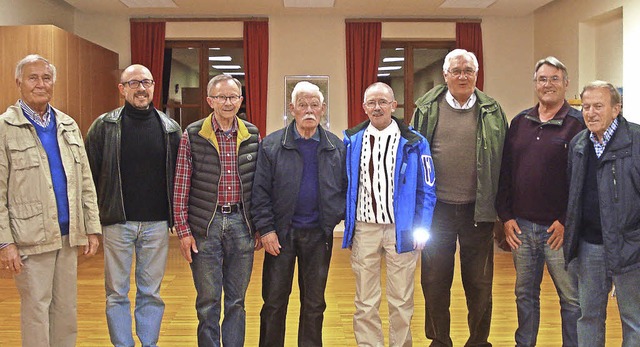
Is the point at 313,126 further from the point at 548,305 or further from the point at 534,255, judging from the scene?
the point at 548,305

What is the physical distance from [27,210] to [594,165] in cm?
284

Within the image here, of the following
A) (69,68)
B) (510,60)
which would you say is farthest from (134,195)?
(510,60)

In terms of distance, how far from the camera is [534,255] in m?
3.63

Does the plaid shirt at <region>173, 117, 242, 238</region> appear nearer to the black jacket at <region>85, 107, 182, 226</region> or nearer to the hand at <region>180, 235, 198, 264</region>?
the hand at <region>180, 235, 198, 264</region>

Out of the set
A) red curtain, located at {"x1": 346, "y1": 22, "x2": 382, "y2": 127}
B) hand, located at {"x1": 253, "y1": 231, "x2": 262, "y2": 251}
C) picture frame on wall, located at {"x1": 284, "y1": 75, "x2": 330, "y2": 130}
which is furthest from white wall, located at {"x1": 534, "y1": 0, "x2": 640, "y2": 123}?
hand, located at {"x1": 253, "y1": 231, "x2": 262, "y2": 251}

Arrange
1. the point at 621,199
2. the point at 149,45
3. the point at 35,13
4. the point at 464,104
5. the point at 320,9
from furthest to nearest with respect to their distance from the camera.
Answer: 1. the point at 149,45
2. the point at 320,9
3. the point at 35,13
4. the point at 464,104
5. the point at 621,199

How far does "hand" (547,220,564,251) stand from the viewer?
3500 mm

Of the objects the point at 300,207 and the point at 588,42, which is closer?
the point at 300,207

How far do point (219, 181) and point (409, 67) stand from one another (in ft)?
24.9

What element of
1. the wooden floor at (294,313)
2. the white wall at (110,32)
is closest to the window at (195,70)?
the white wall at (110,32)

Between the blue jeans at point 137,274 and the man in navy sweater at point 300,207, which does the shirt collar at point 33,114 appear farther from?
the man in navy sweater at point 300,207

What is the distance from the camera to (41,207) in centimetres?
330

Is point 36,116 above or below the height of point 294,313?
above

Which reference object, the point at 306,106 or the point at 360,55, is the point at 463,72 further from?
the point at 360,55
